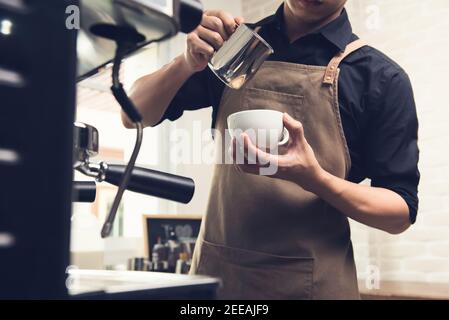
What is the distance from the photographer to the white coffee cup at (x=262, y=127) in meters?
0.77

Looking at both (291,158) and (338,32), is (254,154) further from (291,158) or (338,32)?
(338,32)

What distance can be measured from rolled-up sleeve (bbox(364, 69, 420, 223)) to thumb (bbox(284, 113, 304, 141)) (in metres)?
0.24

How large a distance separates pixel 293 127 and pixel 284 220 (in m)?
0.24

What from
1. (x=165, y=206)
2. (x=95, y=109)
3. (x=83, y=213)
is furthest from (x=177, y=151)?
(x=83, y=213)

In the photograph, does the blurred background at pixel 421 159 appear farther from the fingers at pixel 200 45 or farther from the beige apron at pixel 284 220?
the fingers at pixel 200 45

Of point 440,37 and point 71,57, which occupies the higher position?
point 440,37

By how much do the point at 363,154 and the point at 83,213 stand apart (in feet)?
4.12

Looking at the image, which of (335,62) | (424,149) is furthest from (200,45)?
(424,149)

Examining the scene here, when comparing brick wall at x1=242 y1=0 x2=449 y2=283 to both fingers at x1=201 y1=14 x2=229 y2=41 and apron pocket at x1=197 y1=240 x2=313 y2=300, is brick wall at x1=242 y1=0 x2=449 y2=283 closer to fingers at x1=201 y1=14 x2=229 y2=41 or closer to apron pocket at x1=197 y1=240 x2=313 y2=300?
apron pocket at x1=197 y1=240 x2=313 y2=300

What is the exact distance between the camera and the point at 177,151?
2.47 m

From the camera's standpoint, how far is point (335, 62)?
40.1 inches

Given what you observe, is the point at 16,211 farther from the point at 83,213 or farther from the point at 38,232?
the point at 83,213

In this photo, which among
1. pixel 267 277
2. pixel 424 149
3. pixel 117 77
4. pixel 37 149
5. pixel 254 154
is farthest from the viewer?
pixel 424 149

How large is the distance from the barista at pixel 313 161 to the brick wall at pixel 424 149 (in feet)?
3.71
